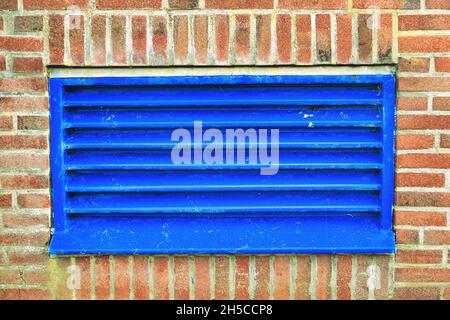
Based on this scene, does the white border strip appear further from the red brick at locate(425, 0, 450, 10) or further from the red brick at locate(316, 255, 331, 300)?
the red brick at locate(316, 255, 331, 300)

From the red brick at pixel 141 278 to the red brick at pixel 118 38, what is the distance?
0.84 metres

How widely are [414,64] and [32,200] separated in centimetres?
168

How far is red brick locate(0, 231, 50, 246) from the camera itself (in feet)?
7.86

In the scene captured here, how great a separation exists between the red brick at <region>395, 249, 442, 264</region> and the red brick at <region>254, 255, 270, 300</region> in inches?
21.5

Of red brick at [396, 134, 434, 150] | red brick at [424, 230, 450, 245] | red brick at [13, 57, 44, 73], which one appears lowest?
red brick at [424, 230, 450, 245]

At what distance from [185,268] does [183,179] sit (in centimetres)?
38

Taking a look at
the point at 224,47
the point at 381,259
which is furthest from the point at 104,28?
the point at 381,259

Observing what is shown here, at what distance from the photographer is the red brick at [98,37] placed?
231 centimetres

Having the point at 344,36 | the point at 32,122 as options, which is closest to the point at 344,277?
the point at 344,36

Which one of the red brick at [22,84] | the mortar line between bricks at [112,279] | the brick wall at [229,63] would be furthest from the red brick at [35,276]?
the red brick at [22,84]

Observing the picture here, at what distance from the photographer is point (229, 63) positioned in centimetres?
233

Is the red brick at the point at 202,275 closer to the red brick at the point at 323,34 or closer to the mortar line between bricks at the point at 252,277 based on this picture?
the mortar line between bricks at the point at 252,277

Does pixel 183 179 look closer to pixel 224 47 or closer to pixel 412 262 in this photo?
pixel 224 47

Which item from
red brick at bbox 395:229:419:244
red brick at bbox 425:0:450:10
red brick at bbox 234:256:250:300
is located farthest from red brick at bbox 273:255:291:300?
red brick at bbox 425:0:450:10
